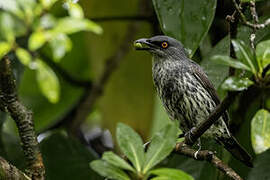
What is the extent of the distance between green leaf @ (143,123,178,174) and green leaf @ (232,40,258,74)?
0.98ft

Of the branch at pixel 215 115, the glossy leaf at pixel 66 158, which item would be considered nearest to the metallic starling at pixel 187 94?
the glossy leaf at pixel 66 158

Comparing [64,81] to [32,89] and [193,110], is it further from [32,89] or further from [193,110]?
[193,110]

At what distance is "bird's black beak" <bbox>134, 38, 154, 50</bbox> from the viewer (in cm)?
345

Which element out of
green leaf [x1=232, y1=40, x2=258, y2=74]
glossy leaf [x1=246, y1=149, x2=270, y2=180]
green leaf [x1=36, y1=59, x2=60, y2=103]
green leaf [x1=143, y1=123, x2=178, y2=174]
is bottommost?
glossy leaf [x1=246, y1=149, x2=270, y2=180]

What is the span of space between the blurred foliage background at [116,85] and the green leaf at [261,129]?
0.81 m

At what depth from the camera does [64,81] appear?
488cm

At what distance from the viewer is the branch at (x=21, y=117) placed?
2213mm

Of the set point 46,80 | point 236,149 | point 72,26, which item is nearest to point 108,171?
point 46,80

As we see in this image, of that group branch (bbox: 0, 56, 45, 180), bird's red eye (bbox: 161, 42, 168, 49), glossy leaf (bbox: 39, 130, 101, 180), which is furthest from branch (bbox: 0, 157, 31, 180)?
bird's red eye (bbox: 161, 42, 168, 49)

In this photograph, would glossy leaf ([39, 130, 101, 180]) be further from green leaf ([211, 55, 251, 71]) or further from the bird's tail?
green leaf ([211, 55, 251, 71])

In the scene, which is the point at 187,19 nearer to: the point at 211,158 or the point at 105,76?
the point at 211,158

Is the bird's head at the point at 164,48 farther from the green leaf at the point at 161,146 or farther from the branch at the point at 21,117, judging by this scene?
the green leaf at the point at 161,146

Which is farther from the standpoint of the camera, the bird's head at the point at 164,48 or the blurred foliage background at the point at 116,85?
the bird's head at the point at 164,48

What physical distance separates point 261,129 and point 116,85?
8.83 feet
